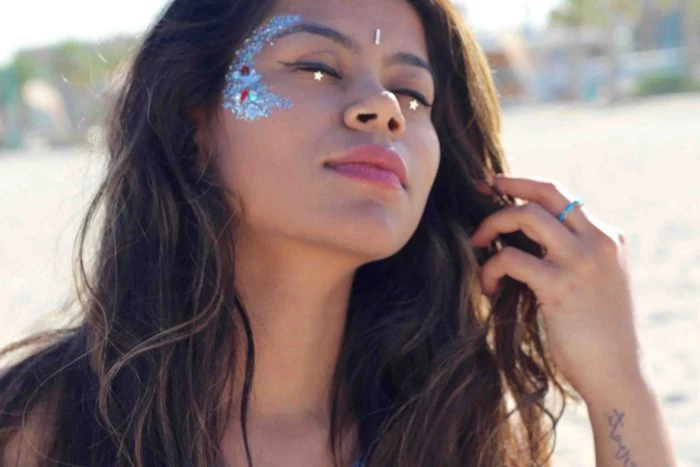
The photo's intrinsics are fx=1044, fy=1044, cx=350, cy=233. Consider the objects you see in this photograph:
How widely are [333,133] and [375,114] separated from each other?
110 millimetres

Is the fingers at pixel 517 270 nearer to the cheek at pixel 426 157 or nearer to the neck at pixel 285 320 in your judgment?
the cheek at pixel 426 157

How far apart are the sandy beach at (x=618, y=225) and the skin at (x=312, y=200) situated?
557mm

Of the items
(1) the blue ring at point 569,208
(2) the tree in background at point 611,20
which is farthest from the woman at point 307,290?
(2) the tree in background at point 611,20

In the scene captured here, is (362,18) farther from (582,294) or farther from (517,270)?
(582,294)

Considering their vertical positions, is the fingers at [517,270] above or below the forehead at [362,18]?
below

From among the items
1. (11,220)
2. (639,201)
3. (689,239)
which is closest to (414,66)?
(689,239)

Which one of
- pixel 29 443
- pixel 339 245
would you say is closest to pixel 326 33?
pixel 339 245

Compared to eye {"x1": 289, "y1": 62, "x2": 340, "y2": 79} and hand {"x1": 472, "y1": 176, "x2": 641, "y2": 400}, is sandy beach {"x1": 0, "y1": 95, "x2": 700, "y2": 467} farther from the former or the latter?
eye {"x1": 289, "y1": 62, "x2": 340, "y2": 79}

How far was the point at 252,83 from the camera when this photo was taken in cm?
244

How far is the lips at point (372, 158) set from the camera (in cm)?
230

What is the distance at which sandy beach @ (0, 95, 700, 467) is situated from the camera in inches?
190

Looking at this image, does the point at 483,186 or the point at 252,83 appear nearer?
the point at 252,83

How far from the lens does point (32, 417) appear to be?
214cm

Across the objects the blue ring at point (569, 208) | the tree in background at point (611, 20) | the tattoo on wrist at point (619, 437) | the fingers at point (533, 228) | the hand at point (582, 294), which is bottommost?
the tattoo on wrist at point (619, 437)
